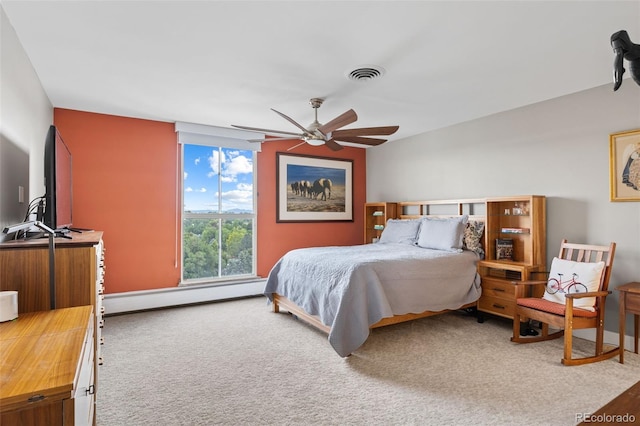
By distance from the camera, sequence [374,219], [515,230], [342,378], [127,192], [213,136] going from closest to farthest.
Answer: [342,378], [515,230], [127,192], [213,136], [374,219]

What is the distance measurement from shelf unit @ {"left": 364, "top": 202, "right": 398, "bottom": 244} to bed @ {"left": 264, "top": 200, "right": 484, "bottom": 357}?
1037mm

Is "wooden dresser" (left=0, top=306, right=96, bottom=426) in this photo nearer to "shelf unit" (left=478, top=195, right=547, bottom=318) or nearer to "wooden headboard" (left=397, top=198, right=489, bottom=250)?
"shelf unit" (left=478, top=195, right=547, bottom=318)

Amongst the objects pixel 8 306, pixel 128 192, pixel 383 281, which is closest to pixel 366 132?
pixel 383 281

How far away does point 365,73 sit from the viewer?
302 centimetres

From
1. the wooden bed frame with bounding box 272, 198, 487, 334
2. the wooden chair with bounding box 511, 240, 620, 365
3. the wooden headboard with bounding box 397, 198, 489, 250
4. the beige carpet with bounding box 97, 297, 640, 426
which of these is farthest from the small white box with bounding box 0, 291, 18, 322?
the wooden headboard with bounding box 397, 198, 489, 250

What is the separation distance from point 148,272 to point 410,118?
399 cm

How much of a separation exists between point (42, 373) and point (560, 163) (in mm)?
4463

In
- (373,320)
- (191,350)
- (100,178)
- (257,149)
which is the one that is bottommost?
(191,350)

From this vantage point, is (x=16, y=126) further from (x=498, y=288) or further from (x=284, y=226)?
(x=498, y=288)

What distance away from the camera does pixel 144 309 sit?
441cm

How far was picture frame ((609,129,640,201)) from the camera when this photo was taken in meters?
3.15

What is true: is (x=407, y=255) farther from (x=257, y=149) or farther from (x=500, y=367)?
(x=257, y=149)

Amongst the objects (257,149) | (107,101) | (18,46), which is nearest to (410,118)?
(257,149)

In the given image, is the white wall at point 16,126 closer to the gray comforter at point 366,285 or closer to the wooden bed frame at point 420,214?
→ the gray comforter at point 366,285
